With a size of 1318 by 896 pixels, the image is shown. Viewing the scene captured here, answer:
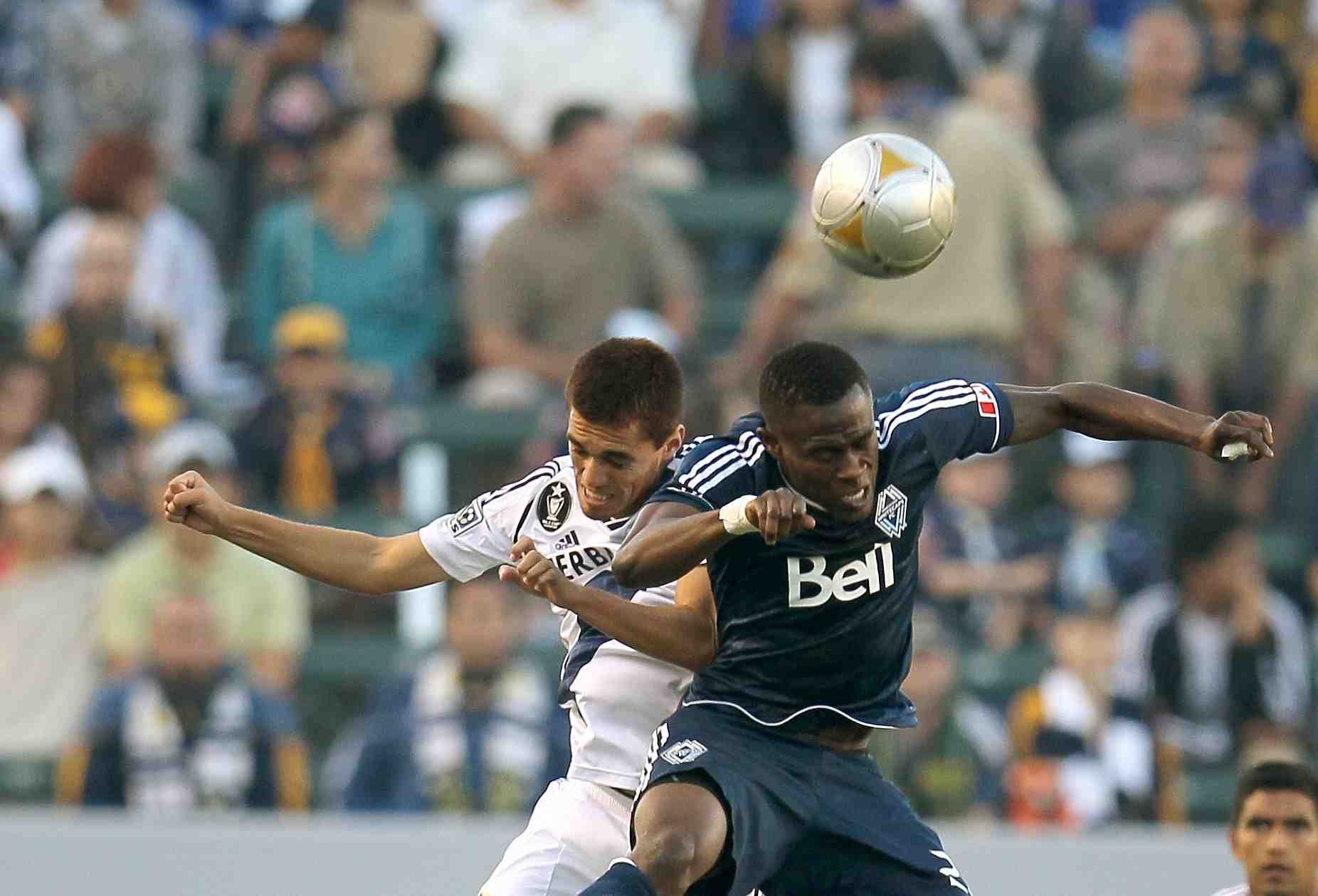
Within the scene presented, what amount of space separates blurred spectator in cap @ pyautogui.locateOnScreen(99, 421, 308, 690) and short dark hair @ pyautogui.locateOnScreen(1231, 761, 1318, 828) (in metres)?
4.78

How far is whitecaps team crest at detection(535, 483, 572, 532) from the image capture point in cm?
585

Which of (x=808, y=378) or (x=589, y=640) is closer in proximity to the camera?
(x=808, y=378)

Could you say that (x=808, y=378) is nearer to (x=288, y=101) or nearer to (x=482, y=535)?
(x=482, y=535)

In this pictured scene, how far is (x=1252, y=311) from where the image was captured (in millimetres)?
10930

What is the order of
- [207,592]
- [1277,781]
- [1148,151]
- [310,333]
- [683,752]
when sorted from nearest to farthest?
1. [683,752]
2. [1277,781]
3. [207,592]
4. [310,333]
5. [1148,151]

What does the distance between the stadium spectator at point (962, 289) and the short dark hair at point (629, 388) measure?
16.0 feet

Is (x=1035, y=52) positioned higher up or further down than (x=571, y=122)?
higher up

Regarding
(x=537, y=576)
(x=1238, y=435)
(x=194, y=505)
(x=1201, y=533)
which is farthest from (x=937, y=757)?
(x=537, y=576)

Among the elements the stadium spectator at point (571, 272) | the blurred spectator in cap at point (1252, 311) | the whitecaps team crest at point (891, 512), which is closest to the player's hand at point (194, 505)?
the whitecaps team crest at point (891, 512)

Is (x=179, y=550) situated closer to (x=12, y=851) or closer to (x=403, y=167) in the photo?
(x=12, y=851)

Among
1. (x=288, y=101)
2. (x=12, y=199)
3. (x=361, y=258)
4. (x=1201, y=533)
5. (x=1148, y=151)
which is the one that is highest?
(x=288, y=101)

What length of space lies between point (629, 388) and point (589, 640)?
2.51 ft

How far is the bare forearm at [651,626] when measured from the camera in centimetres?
512

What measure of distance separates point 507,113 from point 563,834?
291 inches
